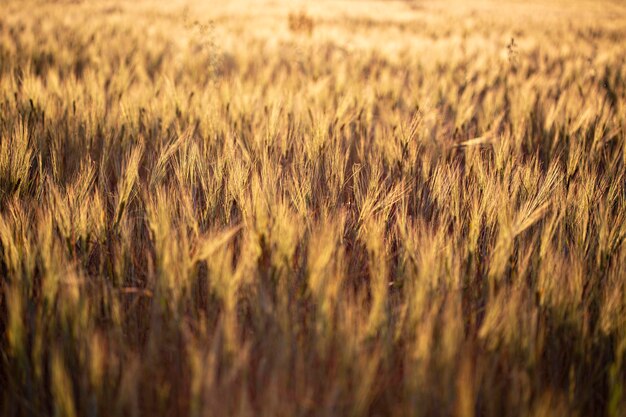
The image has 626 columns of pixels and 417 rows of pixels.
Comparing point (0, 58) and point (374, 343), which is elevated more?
point (0, 58)

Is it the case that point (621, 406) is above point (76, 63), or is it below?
below

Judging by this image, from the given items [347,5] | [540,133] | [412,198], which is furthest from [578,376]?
[347,5]

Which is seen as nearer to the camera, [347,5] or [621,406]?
[621,406]

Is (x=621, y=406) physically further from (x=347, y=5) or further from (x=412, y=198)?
(x=347, y=5)

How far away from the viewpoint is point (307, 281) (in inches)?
36.2

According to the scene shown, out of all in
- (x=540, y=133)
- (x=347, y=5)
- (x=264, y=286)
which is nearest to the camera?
(x=264, y=286)

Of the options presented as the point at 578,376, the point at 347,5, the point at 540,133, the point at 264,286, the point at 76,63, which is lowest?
the point at 578,376

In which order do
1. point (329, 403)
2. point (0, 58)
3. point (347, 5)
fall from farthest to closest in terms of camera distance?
point (347, 5), point (0, 58), point (329, 403)

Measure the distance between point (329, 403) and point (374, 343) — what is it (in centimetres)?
27

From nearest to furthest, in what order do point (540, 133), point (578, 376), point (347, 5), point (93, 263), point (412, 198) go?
1. point (578, 376)
2. point (93, 263)
3. point (412, 198)
4. point (540, 133)
5. point (347, 5)

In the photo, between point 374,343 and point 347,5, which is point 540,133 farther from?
point 347,5

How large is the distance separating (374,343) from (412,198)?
817 mm

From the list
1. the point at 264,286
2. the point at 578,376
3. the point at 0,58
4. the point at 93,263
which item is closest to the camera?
the point at 578,376

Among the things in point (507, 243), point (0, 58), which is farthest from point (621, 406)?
point (0, 58)
